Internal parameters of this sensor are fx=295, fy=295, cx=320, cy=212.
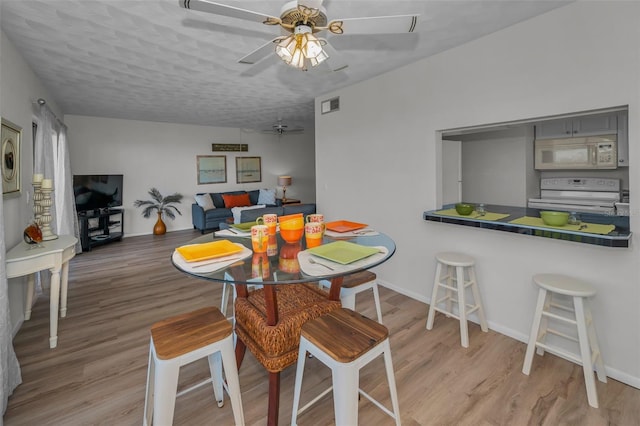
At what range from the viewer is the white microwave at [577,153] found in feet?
10.3

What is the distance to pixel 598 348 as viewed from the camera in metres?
1.80

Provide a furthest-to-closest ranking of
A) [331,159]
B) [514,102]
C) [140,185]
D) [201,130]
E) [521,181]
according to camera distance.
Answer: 1. [201,130]
2. [140,185]
3. [331,159]
4. [521,181]
5. [514,102]

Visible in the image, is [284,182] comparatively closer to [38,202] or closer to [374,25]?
[38,202]

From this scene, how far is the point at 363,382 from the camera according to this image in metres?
1.87

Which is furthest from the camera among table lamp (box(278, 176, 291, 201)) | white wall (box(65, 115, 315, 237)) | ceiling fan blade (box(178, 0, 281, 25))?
table lamp (box(278, 176, 291, 201))

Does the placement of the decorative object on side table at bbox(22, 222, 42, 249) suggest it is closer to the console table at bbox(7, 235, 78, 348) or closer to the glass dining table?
the console table at bbox(7, 235, 78, 348)

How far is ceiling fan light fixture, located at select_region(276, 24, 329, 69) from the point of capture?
1.54 m

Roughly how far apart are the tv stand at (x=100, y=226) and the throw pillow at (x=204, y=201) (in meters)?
1.46

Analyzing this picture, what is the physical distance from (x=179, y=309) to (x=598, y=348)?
3299mm

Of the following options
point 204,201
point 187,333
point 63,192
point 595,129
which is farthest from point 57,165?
point 595,129

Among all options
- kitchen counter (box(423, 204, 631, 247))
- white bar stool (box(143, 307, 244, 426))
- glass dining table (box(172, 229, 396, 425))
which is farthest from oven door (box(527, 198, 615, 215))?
white bar stool (box(143, 307, 244, 426))

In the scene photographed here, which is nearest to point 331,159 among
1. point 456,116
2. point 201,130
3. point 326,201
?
point 326,201

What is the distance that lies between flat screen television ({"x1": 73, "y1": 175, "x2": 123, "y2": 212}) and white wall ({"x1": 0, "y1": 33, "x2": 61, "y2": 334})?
105 inches

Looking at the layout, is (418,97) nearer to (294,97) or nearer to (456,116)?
(456,116)
